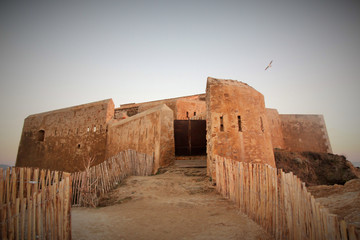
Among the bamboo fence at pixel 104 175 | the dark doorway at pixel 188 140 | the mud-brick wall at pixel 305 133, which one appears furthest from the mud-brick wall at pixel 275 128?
the bamboo fence at pixel 104 175

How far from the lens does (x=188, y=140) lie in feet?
35.3

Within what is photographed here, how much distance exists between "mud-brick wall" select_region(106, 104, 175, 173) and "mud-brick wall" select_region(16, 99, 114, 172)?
269 centimetres

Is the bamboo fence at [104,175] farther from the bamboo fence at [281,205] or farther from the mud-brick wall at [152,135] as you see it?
the bamboo fence at [281,205]

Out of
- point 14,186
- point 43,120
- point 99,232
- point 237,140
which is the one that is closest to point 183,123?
point 237,140

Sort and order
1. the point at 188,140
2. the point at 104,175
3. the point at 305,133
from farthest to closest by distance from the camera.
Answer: the point at 305,133 < the point at 188,140 < the point at 104,175

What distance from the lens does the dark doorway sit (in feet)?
35.2

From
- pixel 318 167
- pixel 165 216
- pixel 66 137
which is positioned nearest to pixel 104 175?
pixel 165 216

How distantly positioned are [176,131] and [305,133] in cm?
1502

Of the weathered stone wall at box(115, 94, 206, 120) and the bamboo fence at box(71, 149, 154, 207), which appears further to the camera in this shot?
the weathered stone wall at box(115, 94, 206, 120)

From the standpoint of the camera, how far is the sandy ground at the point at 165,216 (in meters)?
3.42

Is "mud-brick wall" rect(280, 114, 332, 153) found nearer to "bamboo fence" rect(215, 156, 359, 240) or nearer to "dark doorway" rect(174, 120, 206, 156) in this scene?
"dark doorway" rect(174, 120, 206, 156)

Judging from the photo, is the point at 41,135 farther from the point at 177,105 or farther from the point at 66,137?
the point at 177,105

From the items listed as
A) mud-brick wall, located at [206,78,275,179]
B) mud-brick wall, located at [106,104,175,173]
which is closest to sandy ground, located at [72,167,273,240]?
mud-brick wall, located at [206,78,275,179]

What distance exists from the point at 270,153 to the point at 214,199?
4206 millimetres
